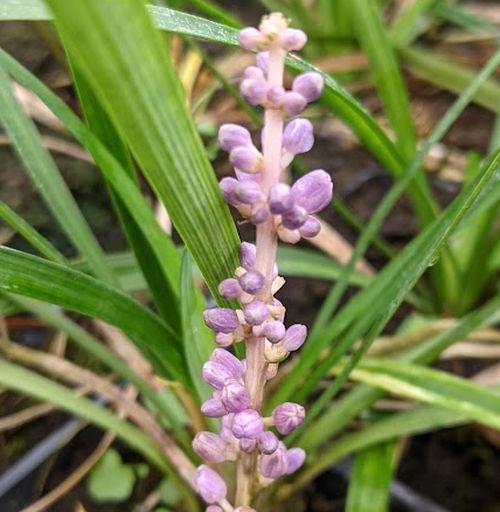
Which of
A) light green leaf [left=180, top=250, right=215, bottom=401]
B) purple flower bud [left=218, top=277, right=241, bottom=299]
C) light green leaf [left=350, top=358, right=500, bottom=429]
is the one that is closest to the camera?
purple flower bud [left=218, top=277, right=241, bottom=299]

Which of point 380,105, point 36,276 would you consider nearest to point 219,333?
point 36,276

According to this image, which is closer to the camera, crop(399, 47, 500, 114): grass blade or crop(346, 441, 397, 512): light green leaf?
crop(346, 441, 397, 512): light green leaf

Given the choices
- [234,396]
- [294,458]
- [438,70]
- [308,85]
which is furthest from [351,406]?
[438,70]

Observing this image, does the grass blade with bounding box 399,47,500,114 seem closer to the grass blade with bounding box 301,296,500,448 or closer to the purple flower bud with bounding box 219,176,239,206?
the grass blade with bounding box 301,296,500,448

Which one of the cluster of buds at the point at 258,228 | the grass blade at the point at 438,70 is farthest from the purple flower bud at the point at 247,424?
the grass blade at the point at 438,70

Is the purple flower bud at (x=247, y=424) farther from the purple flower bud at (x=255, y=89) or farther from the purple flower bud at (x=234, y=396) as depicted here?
the purple flower bud at (x=255, y=89)

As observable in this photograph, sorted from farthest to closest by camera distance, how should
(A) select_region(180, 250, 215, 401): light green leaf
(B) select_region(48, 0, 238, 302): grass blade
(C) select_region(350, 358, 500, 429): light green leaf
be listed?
(C) select_region(350, 358, 500, 429): light green leaf → (A) select_region(180, 250, 215, 401): light green leaf → (B) select_region(48, 0, 238, 302): grass blade

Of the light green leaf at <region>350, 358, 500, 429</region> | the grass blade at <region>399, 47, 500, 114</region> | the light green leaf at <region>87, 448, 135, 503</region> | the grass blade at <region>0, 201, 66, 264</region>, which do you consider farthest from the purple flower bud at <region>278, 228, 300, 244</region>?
the grass blade at <region>399, 47, 500, 114</region>
